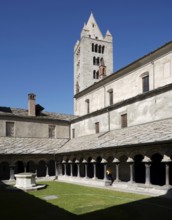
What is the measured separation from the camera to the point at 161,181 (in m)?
20.0

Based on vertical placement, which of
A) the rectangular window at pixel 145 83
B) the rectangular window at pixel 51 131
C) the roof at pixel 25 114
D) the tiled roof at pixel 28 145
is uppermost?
the rectangular window at pixel 145 83

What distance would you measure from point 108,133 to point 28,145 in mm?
9848

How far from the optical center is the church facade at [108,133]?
1955 cm

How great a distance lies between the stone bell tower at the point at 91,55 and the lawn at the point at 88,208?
135ft

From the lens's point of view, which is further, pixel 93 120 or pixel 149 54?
pixel 93 120

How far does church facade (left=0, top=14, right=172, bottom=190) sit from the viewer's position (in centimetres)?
1955

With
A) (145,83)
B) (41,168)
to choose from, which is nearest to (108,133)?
(145,83)

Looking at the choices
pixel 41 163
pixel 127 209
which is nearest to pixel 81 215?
pixel 127 209

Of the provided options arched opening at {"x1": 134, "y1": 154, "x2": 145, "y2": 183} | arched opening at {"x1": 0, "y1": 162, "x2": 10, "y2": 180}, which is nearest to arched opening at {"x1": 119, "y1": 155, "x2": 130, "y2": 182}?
arched opening at {"x1": 134, "y1": 154, "x2": 145, "y2": 183}

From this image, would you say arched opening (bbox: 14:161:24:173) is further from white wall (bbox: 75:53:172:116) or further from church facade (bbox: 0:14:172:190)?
white wall (bbox: 75:53:172:116)

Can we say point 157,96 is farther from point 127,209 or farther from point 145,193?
point 127,209

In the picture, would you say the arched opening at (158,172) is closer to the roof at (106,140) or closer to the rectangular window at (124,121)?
the roof at (106,140)

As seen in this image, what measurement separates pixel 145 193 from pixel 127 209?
4902 mm

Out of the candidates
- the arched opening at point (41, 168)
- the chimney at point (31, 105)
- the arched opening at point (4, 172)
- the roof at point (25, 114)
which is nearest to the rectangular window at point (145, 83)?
the roof at point (25, 114)
